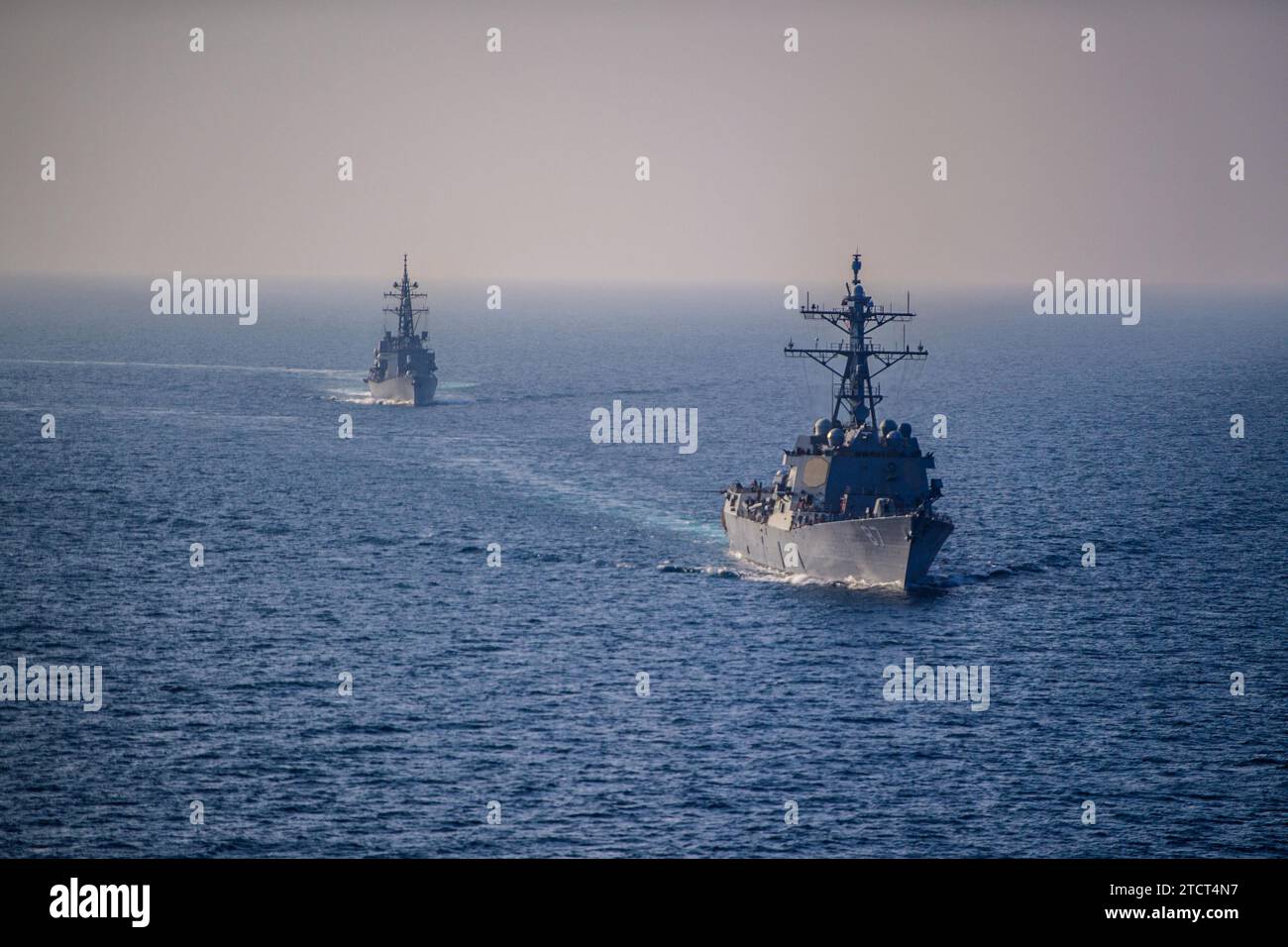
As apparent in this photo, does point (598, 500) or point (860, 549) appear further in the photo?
point (598, 500)

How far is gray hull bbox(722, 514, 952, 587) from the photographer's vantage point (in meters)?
72.8

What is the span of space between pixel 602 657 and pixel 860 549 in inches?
656

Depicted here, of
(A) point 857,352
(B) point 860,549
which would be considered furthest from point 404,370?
(B) point 860,549

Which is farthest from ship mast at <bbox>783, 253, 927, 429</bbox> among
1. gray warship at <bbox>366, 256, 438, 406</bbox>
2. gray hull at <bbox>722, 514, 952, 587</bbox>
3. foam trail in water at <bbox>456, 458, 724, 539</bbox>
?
gray warship at <bbox>366, 256, 438, 406</bbox>

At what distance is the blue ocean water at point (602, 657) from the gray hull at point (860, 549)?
1.40 meters

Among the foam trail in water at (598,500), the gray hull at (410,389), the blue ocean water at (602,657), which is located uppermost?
the gray hull at (410,389)

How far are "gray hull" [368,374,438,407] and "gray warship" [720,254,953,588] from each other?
213ft

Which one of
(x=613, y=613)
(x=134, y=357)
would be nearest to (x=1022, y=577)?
(x=613, y=613)

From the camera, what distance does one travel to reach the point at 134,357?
19650 centimetres

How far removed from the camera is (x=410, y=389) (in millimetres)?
145000

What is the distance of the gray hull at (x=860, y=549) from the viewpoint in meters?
72.8

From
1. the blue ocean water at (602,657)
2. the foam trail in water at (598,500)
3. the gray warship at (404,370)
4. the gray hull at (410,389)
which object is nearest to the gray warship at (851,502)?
the blue ocean water at (602,657)

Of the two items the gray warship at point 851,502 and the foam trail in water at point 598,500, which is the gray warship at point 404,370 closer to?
the foam trail in water at point 598,500

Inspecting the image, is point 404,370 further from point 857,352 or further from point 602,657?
point 602,657
